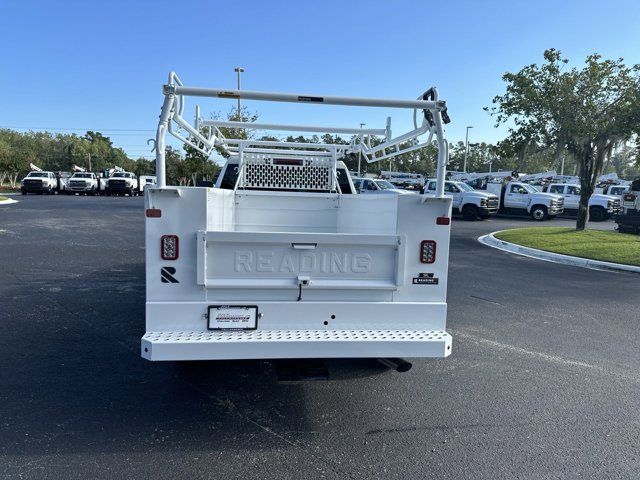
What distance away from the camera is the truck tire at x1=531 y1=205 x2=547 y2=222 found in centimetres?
2508

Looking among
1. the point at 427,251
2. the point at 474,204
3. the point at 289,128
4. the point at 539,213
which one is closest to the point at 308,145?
the point at 289,128

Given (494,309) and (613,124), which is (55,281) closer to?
(494,309)

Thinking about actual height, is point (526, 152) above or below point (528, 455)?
above

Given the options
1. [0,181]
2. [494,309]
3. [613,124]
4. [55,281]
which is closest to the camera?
[494,309]

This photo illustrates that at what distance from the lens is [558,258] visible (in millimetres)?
12055

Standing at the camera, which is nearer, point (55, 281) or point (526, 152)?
point (55, 281)

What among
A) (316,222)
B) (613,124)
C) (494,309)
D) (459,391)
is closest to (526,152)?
(613,124)

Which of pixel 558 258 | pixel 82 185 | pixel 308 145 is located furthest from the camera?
pixel 82 185

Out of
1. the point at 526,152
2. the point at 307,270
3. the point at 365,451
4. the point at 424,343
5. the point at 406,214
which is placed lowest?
the point at 365,451

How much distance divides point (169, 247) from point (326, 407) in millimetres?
1744

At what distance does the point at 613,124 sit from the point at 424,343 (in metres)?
14.3

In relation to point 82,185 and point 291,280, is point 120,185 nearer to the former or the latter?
point 82,185

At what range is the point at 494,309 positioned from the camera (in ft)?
22.9

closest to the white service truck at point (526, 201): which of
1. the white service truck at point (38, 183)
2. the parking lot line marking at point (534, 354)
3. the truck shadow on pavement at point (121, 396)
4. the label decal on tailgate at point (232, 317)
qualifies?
the parking lot line marking at point (534, 354)
